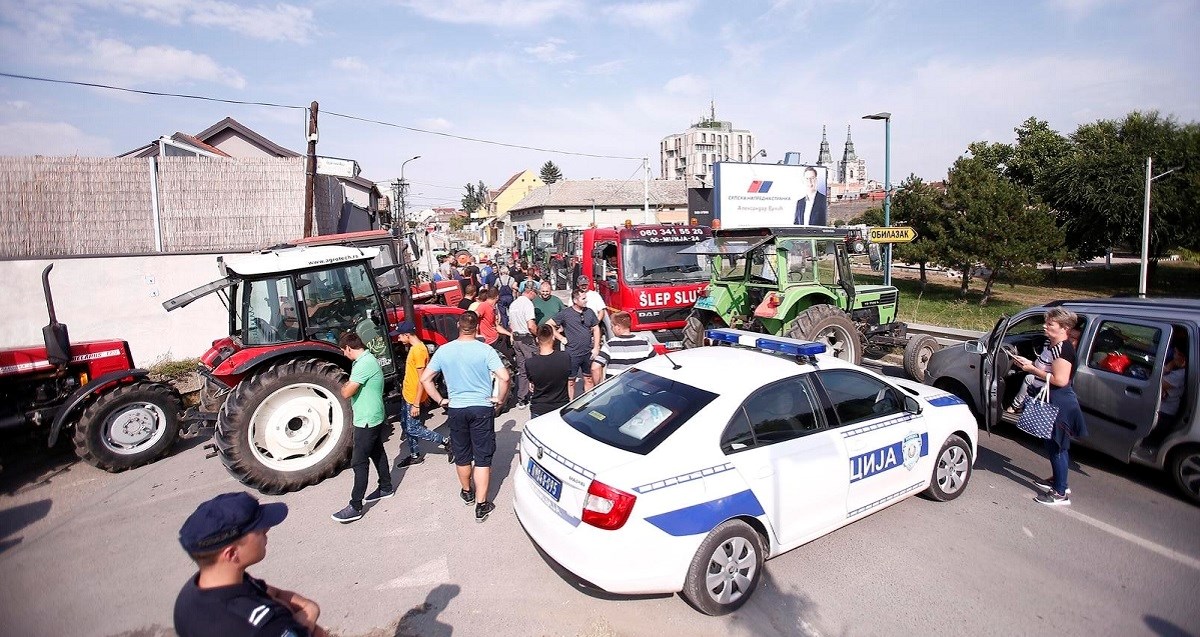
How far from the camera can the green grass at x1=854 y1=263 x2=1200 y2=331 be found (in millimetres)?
17078

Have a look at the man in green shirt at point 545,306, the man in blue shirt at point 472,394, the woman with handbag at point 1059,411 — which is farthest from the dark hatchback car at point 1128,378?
the man in green shirt at point 545,306

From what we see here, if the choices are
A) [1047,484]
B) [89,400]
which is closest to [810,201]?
[1047,484]

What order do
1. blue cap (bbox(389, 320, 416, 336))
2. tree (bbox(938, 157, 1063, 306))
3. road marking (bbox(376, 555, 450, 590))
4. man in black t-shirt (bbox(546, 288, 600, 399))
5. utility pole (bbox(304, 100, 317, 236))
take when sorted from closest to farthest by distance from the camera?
road marking (bbox(376, 555, 450, 590))
blue cap (bbox(389, 320, 416, 336))
man in black t-shirt (bbox(546, 288, 600, 399))
utility pole (bbox(304, 100, 317, 236))
tree (bbox(938, 157, 1063, 306))

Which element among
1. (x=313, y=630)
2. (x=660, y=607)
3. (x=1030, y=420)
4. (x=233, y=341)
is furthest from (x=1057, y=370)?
(x=233, y=341)

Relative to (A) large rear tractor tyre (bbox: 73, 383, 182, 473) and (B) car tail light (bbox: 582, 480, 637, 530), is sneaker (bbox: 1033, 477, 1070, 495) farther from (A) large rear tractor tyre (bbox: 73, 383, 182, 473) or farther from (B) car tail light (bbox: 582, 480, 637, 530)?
(A) large rear tractor tyre (bbox: 73, 383, 182, 473)

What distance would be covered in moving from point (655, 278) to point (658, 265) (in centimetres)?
29

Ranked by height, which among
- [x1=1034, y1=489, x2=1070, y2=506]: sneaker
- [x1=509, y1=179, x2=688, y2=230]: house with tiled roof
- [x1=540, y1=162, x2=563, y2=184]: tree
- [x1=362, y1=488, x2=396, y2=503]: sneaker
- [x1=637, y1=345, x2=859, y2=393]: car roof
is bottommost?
[x1=362, y1=488, x2=396, y2=503]: sneaker

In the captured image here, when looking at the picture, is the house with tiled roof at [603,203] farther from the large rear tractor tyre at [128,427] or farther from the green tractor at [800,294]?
the large rear tractor tyre at [128,427]

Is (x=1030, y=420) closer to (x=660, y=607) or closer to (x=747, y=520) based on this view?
(x=747, y=520)

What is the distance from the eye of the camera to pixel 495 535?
15.1ft

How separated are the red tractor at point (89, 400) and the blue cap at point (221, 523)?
593 centimetres

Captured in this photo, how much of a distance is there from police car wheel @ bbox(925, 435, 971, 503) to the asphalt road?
0.11 m

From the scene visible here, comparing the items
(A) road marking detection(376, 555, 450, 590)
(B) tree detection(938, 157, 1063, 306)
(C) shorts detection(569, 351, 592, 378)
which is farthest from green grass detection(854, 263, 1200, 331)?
(A) road marking detection(376, 555, 450, 590)

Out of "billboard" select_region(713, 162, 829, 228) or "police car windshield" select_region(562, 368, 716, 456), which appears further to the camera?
"billboard" select_region(713, 162, 829, 228)
